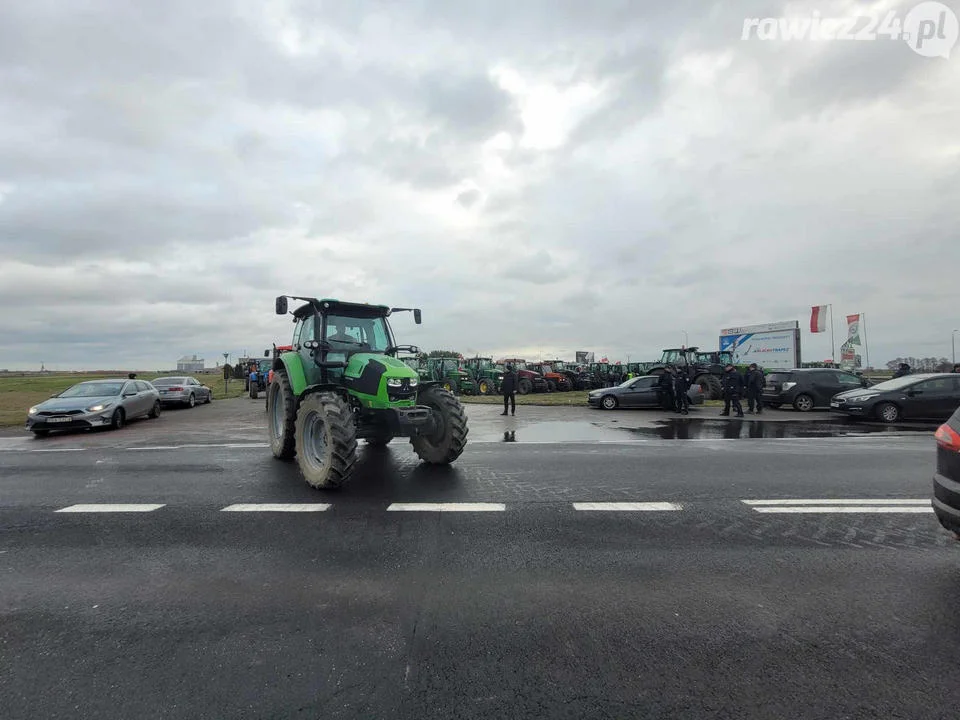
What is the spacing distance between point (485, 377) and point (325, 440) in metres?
22.7

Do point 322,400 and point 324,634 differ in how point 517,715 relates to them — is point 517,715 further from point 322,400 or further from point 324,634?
point 322,400

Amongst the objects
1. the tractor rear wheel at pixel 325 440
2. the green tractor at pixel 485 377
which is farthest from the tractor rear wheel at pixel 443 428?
the green tractor at pixel 485 377

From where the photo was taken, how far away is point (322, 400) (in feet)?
21.3

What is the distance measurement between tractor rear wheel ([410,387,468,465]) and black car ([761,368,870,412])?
1544 cm

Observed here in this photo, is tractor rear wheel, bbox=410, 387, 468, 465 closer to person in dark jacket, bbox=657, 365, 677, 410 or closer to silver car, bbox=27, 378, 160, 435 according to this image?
silver car, bbox=27, 378, 160, 435

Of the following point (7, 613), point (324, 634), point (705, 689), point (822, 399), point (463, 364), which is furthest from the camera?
point (463, 364)

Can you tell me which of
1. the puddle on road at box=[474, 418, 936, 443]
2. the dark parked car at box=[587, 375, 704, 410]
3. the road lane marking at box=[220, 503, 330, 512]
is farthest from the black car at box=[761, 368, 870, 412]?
the road lane marking at box=[220, 503, 330, 512]

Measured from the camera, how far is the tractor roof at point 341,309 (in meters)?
7.82

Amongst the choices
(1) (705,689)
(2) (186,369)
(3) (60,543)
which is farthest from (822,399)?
(2) (186,369)

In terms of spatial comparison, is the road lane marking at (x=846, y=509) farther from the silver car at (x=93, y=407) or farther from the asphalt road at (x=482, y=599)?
the silver car at (x=93, y=407)

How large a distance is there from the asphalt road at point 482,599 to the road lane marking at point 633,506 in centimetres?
5

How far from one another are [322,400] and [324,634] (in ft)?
12.5

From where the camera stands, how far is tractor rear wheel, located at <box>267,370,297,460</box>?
794cm

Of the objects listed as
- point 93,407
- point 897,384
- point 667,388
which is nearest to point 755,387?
point 667,388
